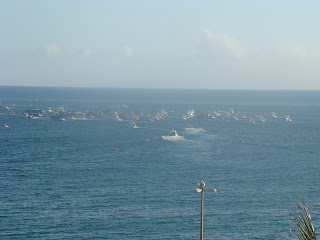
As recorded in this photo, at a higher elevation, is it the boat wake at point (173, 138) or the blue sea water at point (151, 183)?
the boat wake at point (173, 138)

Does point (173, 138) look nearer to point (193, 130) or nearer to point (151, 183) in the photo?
point (193, 130)

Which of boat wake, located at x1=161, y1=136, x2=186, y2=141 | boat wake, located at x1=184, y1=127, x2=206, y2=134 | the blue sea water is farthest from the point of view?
boat wake, located at x1=184, y1=127, x2=206, y2=134

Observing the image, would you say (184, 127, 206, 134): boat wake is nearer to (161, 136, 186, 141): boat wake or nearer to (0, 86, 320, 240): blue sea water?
(0, 86, 320, 240): blue sea water

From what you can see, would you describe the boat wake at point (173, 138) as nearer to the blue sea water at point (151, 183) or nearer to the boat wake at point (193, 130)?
the blue sea water at point (151, 183)

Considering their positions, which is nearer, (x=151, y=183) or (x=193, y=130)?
(x=151, y=183)

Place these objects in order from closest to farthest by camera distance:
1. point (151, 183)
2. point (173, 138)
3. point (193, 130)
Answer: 1. point (151, 183)
2. point (173, 138)
3. point (193, 130)

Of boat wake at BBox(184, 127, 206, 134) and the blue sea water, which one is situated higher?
boat wake at BBox(184, 127, 206, 134)

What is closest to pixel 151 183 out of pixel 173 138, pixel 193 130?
pixel 173 138

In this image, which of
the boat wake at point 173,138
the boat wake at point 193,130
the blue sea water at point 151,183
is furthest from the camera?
the boat wake at point 193,130

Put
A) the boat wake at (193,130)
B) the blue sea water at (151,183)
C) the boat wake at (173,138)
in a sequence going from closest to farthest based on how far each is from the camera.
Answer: the blue sea water at (151,183), the boat wake at (173,138), the boat wake at (193,130)

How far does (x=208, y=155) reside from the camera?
58.7 meters

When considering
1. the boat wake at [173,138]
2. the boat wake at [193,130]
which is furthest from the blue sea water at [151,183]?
the boat wake at [193,130]

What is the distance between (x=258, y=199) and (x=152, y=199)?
9290 millimetres

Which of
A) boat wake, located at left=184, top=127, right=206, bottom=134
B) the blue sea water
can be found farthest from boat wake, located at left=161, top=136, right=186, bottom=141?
boat wake, located at left=184, top=127, right=206, bottom=134
